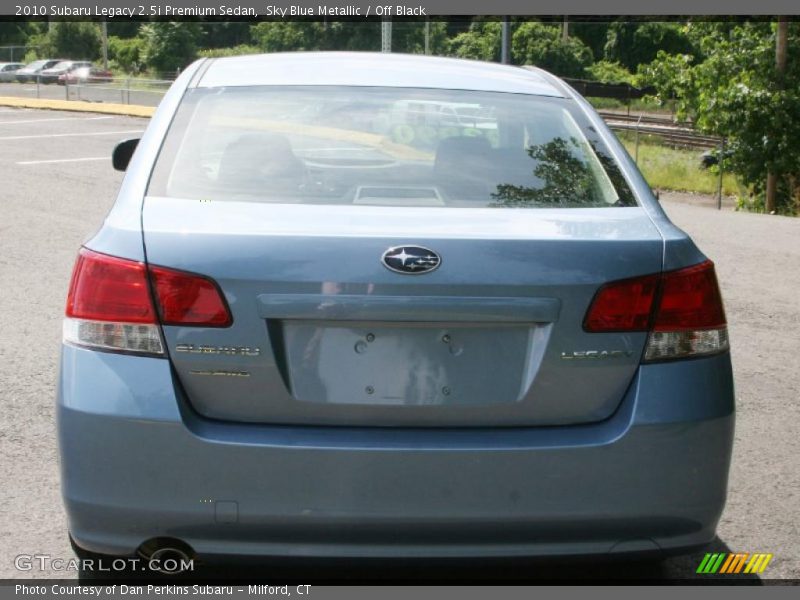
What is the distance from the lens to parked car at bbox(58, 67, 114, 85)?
52.2 metres

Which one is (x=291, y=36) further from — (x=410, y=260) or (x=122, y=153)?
(x=410, y=260)

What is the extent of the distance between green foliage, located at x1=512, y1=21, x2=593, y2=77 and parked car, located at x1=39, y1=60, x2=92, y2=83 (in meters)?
26.4

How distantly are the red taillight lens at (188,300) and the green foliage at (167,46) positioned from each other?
67273mm

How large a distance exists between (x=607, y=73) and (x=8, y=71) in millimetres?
39224

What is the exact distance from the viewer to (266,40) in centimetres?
7294

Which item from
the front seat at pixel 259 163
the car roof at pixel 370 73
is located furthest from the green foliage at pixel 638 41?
the front seat at pixel 259 163

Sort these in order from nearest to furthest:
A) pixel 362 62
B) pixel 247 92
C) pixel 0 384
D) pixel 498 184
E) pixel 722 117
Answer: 1. pixel 498 184
2. pixel 247 92
3. pixel 362 62
4. pixel 0 384
5. pixel 722 117

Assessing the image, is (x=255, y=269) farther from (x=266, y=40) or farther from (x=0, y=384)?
(x=266, y=40)

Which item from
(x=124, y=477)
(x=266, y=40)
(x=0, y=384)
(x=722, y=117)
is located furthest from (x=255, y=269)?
(x=266, y=40)

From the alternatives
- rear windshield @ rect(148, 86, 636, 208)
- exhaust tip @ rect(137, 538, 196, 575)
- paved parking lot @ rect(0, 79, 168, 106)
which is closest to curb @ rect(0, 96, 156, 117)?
paved parking lot @ rect(0, 79, 168, 106)

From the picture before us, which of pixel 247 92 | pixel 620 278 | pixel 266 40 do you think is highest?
pixel 247 92

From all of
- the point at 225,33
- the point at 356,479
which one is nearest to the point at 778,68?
the point at 356,479

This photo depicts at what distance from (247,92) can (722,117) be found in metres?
23.1

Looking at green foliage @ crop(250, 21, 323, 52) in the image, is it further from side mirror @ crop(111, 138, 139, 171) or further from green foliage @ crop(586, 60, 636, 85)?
side mirror @ crop(111, 138, 139, 171)
